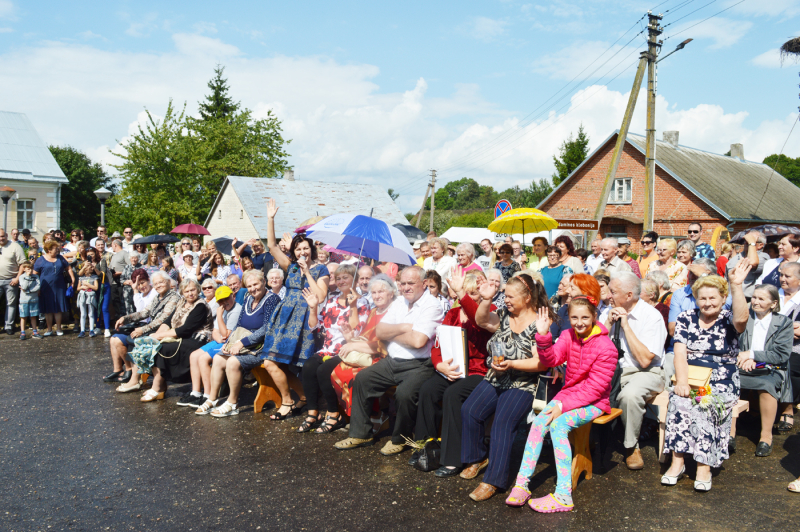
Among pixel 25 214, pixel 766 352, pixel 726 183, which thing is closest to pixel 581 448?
pixel 766 352

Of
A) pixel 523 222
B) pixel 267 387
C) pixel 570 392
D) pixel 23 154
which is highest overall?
pixel 23 154

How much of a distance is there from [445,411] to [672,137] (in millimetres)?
35787

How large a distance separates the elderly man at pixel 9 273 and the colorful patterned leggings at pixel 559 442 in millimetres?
11294

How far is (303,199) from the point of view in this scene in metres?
32.9

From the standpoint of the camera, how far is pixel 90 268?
11.2m

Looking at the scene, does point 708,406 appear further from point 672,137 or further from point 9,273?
point 672,137

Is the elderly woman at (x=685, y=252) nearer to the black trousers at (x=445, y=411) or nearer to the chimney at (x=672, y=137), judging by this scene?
the black trousers at (x=445, y=411)

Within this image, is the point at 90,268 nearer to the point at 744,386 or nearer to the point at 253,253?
the point at 253,253

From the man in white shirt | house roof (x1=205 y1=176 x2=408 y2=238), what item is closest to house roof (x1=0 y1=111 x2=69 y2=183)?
house roof (x1=205 y1=176 x2=408 y2=238)

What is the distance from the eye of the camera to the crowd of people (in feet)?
14.5

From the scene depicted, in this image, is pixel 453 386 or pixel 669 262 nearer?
pixel 453 386

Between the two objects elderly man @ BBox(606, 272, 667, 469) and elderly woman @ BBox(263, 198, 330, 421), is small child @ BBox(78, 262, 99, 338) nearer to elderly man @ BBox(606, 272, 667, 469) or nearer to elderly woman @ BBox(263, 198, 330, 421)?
elderly woman @ BBox(263, 198, 330, 421)

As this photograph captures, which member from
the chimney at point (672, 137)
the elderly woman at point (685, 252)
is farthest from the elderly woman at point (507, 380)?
the chimney at point (672, 137)

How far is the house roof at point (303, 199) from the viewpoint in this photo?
31016mm
